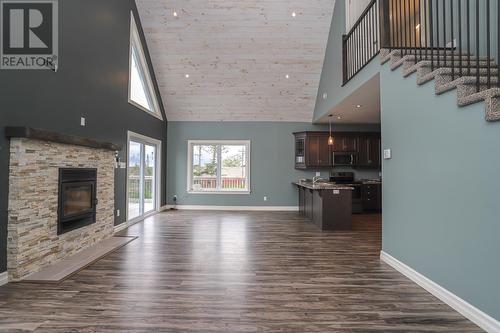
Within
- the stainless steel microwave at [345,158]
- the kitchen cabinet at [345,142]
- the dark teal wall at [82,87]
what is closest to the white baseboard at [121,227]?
the dark teal wall at [82,87]

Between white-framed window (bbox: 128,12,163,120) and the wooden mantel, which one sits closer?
the wooden mantel

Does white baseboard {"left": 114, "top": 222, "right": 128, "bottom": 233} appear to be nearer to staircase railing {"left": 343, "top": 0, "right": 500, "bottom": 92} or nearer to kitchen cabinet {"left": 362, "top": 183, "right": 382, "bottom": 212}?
staircase railing {"left": 343, "top": 0, "right": 500, "bottom": 92}

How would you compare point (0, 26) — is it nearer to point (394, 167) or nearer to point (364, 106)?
point (394, 167)

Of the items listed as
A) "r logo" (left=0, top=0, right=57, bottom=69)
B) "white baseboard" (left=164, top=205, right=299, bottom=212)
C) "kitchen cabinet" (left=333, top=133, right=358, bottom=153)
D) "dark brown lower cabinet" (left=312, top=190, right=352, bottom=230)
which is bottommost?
"white baseboard" (left=164, top=205, right=299, bottom=212)

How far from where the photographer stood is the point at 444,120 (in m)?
2.48

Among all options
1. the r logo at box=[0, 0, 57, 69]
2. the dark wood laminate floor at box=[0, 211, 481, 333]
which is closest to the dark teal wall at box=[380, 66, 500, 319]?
the dark wood laminate floor at box=[0, 211, 481, 333]

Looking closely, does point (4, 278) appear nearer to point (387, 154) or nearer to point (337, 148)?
point (387, 154)

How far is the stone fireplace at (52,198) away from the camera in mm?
2840

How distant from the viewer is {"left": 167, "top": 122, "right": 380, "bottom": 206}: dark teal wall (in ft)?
27.1

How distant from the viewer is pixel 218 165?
8461mm

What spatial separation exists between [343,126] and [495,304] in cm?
678

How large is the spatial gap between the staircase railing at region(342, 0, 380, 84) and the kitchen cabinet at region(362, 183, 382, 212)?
375 centimetres

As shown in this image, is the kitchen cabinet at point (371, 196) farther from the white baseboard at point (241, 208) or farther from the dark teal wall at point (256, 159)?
the white baseboard at point (241, 208)

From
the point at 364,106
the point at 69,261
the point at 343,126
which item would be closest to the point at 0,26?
the point at 69,261
